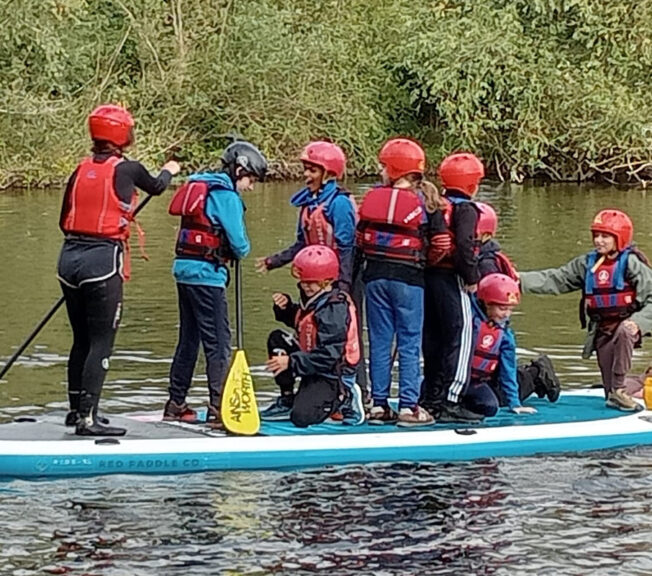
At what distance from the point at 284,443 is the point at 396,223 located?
1.39 meters

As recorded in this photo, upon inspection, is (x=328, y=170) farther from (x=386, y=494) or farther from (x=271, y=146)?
(x=271, y=146)

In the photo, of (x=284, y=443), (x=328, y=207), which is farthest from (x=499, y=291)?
(x=284, y=443)

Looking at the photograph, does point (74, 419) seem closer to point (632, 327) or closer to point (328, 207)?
point (328, 207)

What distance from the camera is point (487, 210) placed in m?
9.06

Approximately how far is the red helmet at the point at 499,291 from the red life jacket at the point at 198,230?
1.58 m

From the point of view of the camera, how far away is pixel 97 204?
784 cm

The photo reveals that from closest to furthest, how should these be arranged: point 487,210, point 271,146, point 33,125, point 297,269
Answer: point 297,269 < point 487,210 < point 33,125 < point 271,146

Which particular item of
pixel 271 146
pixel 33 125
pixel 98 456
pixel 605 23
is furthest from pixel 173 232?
pixel 605 23

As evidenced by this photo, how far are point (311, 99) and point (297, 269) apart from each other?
83.0ft

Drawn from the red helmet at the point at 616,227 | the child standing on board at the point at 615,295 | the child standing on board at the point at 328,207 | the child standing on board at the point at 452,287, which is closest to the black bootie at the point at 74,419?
the child standing on board at the point at 328,207

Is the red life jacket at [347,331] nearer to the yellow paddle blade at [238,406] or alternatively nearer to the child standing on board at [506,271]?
the yellow paddle blade at [238,406]

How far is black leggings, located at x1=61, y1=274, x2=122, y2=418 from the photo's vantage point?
26.0 ft

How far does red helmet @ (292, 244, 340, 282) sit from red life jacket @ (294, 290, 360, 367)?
0.46ft

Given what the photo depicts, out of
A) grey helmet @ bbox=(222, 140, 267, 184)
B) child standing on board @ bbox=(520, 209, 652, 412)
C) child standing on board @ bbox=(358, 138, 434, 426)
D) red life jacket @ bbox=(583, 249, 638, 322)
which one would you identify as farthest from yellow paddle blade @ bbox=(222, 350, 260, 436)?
red life jacket @ bbox=(583, 249, 638, 322)
